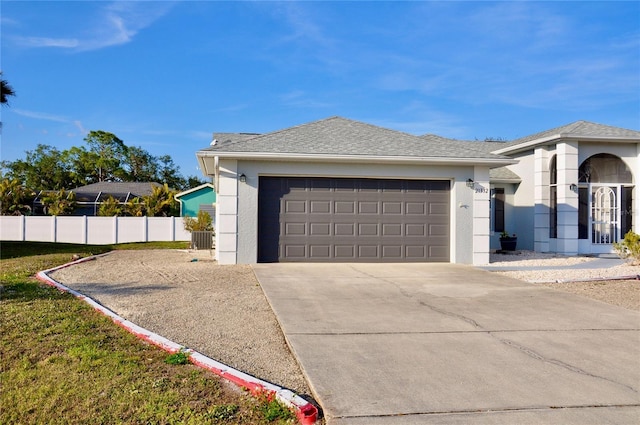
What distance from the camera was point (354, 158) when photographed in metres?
13.6

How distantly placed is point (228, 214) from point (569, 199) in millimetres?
11324

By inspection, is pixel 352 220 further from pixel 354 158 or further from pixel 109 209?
pixel 109 209

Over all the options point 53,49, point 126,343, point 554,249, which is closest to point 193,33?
point 53,49

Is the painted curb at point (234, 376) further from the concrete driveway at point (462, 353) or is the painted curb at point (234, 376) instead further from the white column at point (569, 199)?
the white column at point (569, 199)

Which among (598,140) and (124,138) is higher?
(124,138)

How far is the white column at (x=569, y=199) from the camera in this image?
1669cm

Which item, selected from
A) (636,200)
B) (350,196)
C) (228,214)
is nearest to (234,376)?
(228,214)

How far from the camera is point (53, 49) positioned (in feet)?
56.8

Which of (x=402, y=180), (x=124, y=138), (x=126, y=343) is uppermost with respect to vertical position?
(x=124, y=138)

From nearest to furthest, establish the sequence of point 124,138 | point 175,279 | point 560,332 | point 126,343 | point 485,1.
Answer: point 126,343
point 560,332
point 175,279
point 485,1
point 124,138

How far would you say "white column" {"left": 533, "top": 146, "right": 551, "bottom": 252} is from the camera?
1767cm

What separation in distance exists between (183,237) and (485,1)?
2015 centimetres

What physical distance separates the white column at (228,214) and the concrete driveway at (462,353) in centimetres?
403

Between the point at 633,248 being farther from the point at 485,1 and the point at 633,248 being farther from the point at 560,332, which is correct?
the point at 560,332
